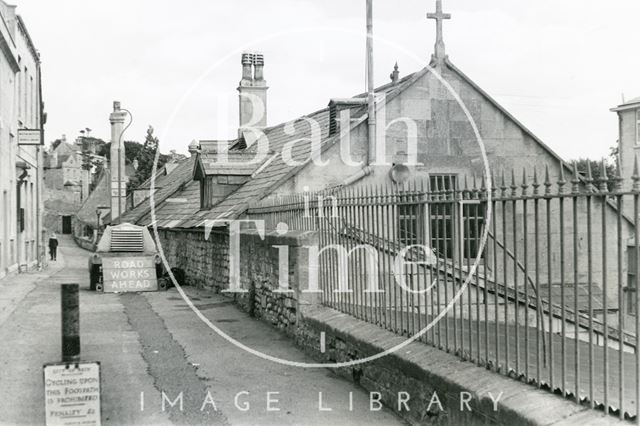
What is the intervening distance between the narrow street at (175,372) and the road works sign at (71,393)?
37.0 inches

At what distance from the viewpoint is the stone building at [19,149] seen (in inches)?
819

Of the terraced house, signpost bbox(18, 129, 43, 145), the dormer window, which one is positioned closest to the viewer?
the terraced house

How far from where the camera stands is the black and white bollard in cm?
618

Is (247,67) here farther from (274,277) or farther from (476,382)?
(476,382)

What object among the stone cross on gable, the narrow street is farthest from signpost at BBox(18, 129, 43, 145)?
the stone cross on gable

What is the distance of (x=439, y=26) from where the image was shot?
15617 millimetres

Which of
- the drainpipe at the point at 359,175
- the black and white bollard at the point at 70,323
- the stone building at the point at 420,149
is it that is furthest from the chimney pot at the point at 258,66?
the black and white bollard at the point at 70,323

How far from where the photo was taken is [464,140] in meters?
17.0

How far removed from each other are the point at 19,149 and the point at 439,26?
15.6m

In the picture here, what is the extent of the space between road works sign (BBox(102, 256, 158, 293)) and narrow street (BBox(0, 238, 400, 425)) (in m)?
0.77

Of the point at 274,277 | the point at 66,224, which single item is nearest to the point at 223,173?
the point at 274,277

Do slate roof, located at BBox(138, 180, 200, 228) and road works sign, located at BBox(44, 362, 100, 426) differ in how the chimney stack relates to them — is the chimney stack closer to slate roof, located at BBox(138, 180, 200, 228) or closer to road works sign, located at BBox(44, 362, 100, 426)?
slate roof, located at BBox(138, 180, 200, 228)

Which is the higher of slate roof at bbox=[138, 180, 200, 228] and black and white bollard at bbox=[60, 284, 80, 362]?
slate roof at bbox=[138, 180, 200, 228]

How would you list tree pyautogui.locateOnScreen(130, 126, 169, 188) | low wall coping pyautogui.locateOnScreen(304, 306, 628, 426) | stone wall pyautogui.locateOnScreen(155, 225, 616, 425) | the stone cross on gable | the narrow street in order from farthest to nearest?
tree pyautogui.locateOnScreen(130, 126, 169, 188), the stone cross on gable, the narrow street, stone wall pyautogui.locateOnScreen(155, 225, 616, 425), low wall coping pyautogui.locateOnScreen(304, 306, 628, 426)
